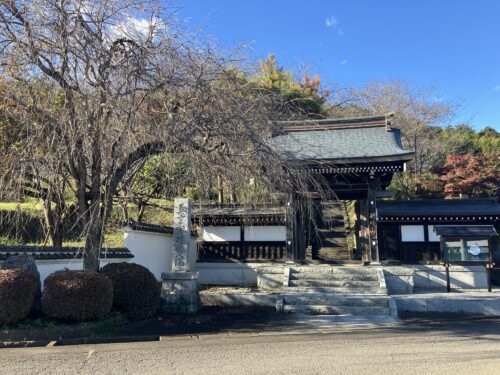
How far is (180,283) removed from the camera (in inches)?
437

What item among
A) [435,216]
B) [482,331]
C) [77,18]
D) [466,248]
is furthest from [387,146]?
[77,18]

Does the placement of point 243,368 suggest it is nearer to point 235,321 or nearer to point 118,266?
point 235,321

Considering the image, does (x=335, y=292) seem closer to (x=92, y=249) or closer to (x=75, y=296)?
(x=92, y=249)

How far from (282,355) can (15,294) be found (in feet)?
16.2

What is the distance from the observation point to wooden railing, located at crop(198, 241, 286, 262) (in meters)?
16.7

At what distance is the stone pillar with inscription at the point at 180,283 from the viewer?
10852 mm

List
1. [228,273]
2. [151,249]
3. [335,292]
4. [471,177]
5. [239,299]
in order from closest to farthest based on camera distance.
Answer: [239,299], [335,292], [151,249], [228,273], [471,177]

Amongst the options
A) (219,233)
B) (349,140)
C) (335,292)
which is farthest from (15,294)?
(349,140)

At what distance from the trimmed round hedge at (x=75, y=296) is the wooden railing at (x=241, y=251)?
28.1 feet

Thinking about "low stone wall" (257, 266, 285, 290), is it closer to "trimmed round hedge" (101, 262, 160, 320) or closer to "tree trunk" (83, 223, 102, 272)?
"trimmed round hedge" (101, 262, 160, 320)

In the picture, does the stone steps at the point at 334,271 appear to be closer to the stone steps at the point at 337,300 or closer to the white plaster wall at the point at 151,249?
the stone steps at the point at 337,300

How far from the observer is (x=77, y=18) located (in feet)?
25.3

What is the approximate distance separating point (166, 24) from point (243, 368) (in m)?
6.22

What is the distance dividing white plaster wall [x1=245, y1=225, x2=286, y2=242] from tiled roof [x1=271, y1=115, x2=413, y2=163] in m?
3.28
